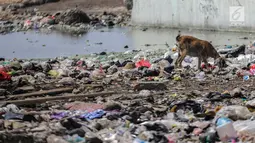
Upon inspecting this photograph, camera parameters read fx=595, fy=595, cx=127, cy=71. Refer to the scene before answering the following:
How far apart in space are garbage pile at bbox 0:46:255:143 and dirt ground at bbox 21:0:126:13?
2543 centimetres

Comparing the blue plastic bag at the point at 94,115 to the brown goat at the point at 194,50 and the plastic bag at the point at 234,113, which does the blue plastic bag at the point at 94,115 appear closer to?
the plastic bag at the point at 234,113

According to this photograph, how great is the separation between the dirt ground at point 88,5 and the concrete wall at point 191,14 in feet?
27.0

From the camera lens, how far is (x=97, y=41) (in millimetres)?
25641

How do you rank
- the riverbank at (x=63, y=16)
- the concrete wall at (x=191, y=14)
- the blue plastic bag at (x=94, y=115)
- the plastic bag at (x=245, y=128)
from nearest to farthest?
the plastic bag at (x=245, y=128) < the blue plastic bag at (x=94, y=115) < the concrete wall at (x=191, y=14) < the riverbank at (x=63, y=16)

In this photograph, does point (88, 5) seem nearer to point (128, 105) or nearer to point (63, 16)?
point (63, 16)

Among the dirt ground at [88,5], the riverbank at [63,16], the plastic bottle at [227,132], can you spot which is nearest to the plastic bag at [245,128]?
the plastic bottle at [227,132]

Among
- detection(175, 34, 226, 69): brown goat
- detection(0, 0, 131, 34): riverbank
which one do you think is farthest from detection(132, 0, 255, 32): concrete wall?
detection(175, 34, 226, 69): brown goat

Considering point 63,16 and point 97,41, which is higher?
point 63,16

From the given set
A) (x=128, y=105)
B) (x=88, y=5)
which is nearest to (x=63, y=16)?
(x=88, y=5)

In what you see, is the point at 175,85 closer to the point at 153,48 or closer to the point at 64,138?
the point at 64,138

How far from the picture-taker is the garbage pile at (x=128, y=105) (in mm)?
6888

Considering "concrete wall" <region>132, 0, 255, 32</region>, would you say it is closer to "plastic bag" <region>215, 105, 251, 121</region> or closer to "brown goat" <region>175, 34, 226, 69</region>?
"brown goat" <region>175, 34, 226, 69</region>

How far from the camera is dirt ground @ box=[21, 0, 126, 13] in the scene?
3940 centimetres

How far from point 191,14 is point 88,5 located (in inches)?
628
